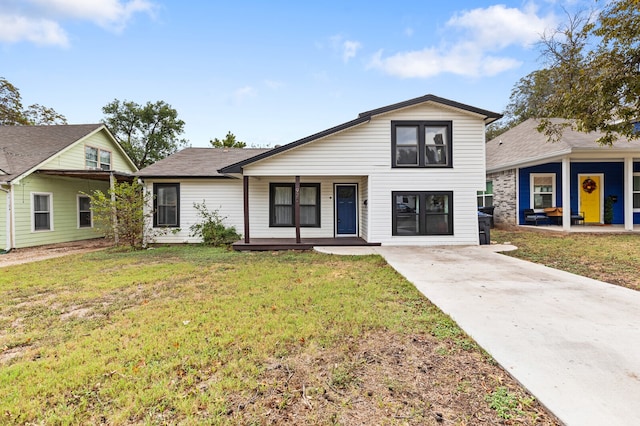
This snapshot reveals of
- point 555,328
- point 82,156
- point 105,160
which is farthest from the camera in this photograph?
point 105,160

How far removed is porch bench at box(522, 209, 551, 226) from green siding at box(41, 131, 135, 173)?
19.8m

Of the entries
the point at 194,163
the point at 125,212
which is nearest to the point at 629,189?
the point at 194,163

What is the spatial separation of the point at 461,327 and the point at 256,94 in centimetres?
2147

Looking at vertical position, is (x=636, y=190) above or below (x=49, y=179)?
below

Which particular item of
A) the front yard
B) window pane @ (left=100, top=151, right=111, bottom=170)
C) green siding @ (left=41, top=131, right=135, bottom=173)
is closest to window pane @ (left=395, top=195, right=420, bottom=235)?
the front yard

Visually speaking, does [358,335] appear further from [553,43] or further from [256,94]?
[553,43]

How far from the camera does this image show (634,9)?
7.15 metres

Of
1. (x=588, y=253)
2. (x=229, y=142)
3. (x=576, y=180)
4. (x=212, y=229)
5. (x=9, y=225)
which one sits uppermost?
(x=229, y=142)

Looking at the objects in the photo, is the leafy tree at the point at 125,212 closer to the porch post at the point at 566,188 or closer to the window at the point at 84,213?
the window at the point at 84,213

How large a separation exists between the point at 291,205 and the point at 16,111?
90.6ft

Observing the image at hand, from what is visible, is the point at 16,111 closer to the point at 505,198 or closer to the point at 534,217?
the point at 505,198

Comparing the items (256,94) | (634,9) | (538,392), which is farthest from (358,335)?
(256,94)

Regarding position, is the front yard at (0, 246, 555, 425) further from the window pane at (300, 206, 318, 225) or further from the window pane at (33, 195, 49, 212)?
the window pane at (33, 195, 49, 212)

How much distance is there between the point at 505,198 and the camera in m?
15.2
